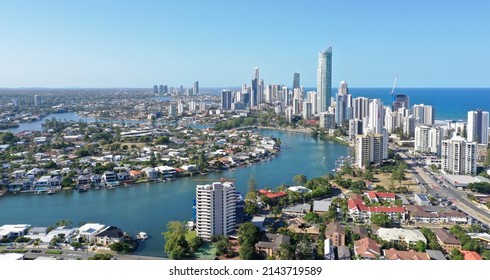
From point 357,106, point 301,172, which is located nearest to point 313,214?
point 301,172

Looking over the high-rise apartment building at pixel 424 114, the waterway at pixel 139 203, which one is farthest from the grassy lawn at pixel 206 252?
the high-rise apartment building at pixel 424 114

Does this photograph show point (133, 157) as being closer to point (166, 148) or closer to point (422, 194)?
point (166, 148)

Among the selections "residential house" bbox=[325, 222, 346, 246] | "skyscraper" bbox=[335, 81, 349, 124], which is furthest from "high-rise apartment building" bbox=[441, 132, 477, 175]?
"skyscraper" bbox=[335, 81, 349, 124]

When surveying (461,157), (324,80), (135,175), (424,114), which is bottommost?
(135,175)

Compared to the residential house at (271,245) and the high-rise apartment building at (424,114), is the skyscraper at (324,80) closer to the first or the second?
the high-rise apartment building at (424,114)

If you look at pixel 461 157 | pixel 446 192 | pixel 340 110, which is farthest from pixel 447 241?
pixel 340 110

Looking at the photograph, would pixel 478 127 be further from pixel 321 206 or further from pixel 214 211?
pixel 214 211
